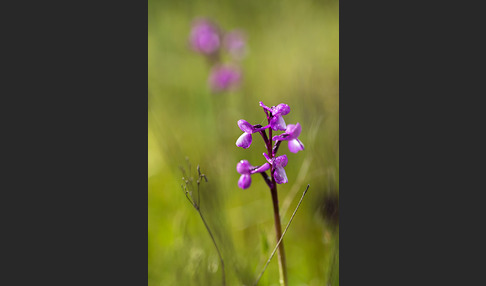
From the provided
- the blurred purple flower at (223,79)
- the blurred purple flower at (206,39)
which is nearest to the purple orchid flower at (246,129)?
the blurred purple flower at (223,79)

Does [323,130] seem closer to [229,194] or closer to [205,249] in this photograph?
→ [229,194]

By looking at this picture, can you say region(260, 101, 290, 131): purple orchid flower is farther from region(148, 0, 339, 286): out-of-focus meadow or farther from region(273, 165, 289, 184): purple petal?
region(148, 0, 339, 286): out-of-focus meadow

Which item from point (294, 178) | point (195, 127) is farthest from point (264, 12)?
point (294, 178)

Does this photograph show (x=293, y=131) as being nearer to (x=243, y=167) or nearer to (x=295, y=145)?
(x=295, y=145)

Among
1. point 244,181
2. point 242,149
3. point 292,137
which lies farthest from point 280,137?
point 242,149

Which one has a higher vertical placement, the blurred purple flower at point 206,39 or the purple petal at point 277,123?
the blurred purple flower at point 206,39

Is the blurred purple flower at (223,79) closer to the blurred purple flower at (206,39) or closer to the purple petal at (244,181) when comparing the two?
the blurred purple flower at (206,39)
